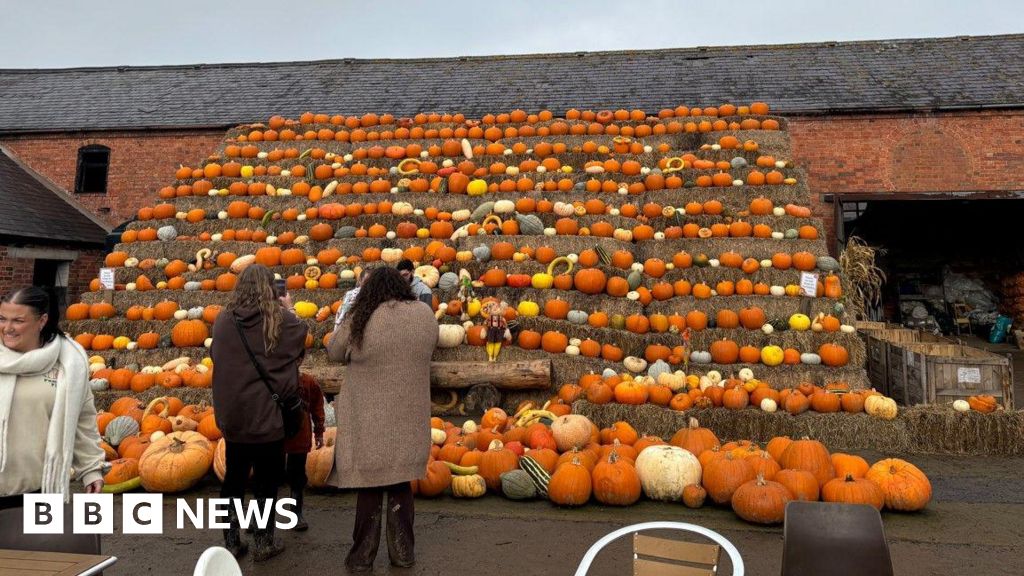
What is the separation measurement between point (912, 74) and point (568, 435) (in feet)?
52.8

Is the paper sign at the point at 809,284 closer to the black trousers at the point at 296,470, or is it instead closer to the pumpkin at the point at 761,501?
the pumpkin at the point at 761,501

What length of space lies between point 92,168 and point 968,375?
2010 cm

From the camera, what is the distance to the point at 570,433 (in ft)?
15.3

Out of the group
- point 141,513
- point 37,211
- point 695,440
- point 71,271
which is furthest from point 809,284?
point 37,211

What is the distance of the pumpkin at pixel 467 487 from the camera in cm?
406

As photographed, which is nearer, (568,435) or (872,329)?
(568,435)

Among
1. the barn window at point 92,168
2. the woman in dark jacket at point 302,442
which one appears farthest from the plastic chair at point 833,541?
the barn window at point 92,168

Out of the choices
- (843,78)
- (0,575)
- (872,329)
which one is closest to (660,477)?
(0,575)

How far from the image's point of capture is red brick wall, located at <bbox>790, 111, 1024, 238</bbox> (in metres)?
13.0

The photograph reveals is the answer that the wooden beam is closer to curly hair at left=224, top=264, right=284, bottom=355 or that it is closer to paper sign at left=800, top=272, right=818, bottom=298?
curly hair at left=224, top=264, right=284, bottom=355

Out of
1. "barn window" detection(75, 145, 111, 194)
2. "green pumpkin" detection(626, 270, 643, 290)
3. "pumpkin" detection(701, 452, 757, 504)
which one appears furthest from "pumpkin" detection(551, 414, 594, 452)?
"barn window" detection(75, 145, 111, 194)

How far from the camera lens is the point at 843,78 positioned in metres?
15.2

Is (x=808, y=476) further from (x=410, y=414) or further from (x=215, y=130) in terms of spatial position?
(x=215, y=130)

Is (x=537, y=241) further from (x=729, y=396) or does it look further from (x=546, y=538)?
(x=546, y=538)
